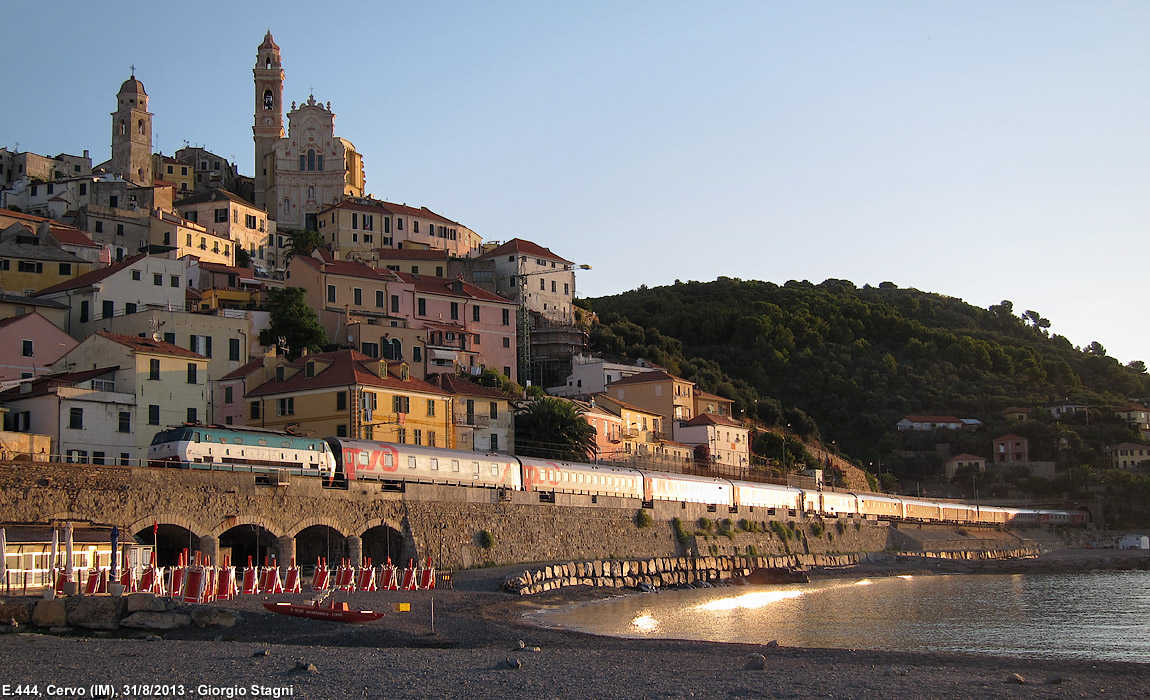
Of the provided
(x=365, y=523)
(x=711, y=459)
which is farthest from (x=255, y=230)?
(x=365, y=523)

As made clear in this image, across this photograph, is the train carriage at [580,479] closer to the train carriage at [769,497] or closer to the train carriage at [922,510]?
the train carriage at [769,497]

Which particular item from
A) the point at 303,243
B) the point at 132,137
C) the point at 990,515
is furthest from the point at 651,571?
the point at 132,137

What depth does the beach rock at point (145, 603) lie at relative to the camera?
76.1 ft

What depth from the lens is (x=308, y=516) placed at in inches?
1415

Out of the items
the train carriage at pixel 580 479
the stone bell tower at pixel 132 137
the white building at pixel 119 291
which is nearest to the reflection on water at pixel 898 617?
the train carriage at pixel 580 479

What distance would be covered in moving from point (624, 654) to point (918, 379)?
11196 cm

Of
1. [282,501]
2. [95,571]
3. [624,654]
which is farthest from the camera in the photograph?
[282,501]

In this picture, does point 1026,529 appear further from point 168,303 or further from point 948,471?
point 168,303

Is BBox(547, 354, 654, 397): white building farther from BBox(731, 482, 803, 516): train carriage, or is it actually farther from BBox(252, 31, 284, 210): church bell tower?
BBox(252, 31, 284, 210): church bell tower

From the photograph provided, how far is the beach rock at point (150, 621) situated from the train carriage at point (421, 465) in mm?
15921

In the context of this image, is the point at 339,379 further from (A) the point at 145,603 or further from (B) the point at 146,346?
(A) the point at 145,603

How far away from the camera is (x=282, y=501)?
1385 inches

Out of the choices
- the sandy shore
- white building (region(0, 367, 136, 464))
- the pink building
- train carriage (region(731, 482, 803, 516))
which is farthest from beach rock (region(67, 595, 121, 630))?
train carriage (region(731, 482, 803, 516))

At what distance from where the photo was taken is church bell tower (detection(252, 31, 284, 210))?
105m
